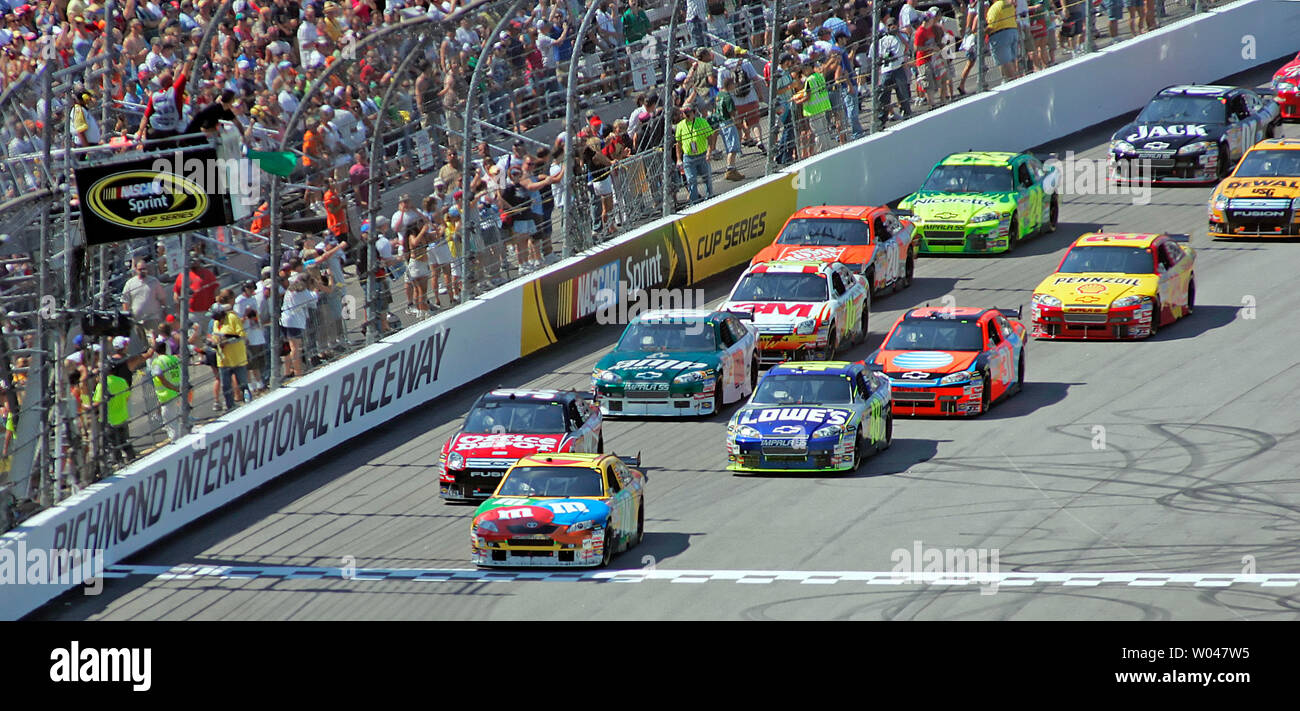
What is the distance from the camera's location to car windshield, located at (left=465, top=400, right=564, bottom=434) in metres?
22.1

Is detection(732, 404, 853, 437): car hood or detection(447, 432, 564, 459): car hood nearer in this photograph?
detection(447, 432, 564, 459): car hood

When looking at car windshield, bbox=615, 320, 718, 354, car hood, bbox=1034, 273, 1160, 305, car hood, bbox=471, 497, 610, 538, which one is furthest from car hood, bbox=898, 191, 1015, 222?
car hood, bbox=471, 497, 610, 538

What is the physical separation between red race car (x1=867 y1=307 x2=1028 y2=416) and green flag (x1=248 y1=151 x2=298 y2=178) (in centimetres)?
853

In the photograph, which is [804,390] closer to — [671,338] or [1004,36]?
[671,338]

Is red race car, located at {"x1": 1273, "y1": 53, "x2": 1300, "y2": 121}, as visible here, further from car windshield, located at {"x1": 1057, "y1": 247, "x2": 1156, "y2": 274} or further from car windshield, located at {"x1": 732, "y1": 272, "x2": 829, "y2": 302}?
car windshield, located at {"x1": 732, "y1": 272, "x2": 829, "y2": 302}

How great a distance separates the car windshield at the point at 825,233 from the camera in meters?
29.7

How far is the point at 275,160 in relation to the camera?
19.2 m

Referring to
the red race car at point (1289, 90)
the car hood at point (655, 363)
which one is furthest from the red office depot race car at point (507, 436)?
the red race car at point (1289, 90)

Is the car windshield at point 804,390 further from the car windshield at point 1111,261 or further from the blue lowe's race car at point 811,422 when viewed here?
the car windshield at point 1111,261

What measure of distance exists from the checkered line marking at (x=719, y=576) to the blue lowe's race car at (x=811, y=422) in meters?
3.46

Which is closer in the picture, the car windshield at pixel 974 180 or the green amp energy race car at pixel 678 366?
the green amp energy race car at pixel 678 366

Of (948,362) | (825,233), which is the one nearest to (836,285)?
(825,233)

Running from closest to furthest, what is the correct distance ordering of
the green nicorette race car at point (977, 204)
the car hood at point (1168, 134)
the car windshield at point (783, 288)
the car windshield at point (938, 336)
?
the car windshield at point (938, 336) < the car windshield at point (783, 288) < the green nicorette race car at point (977, 204) < the car hood at point (1168, 134)
